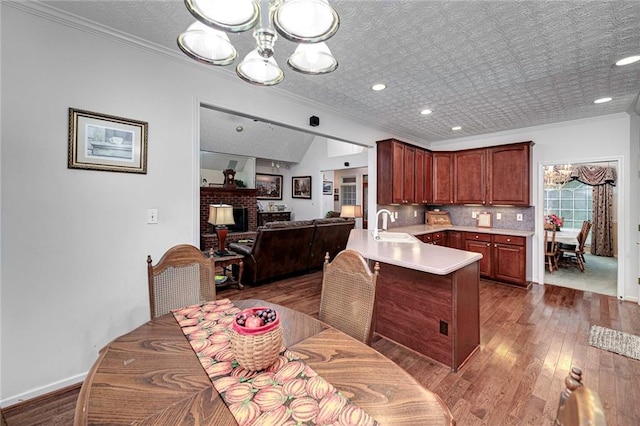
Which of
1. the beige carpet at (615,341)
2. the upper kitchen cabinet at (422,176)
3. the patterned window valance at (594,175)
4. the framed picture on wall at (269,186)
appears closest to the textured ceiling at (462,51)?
the upper kitchen cabinet at (422,176)

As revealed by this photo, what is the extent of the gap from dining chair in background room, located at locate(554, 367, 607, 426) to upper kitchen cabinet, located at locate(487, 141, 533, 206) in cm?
459

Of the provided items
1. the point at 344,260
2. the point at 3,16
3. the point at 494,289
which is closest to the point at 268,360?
the point at 344,260

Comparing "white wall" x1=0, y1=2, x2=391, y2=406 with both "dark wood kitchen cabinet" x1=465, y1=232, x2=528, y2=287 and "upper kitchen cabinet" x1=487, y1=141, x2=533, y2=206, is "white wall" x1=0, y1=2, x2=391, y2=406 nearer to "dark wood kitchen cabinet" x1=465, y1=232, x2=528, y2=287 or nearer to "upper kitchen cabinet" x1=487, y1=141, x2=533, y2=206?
"dark wood kitchen cabinet" x1=465, y1=232, x2=528, y2=287

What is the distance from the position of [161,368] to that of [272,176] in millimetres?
9057

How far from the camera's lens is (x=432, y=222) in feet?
17.4

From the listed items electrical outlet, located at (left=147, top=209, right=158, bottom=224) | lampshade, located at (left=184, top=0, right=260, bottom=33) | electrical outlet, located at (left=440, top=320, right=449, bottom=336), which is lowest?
electrical outlet, located at (left=440, top=320, right=449, bottom=336)

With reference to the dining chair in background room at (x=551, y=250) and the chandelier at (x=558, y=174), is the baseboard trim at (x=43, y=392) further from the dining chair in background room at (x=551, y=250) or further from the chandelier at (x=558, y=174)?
the chandelier at (x=558, y=174)

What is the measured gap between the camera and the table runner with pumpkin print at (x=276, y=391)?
2.48ft

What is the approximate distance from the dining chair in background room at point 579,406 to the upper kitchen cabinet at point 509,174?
4.59 meters

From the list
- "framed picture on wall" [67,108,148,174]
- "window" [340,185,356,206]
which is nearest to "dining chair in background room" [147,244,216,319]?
"framed picture on wall" [67,108,148,174]

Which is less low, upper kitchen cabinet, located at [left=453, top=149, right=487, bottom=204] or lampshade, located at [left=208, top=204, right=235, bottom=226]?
upper kitchen cabinet, located at [left=453, top=149, right=487, bottom=204]

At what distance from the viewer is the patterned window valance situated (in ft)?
20.0

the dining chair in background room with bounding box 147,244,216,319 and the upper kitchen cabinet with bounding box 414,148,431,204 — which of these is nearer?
the dining chair in background room with bounding box 147,244,216,319

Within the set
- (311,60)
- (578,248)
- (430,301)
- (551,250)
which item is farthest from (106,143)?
(578,248)
